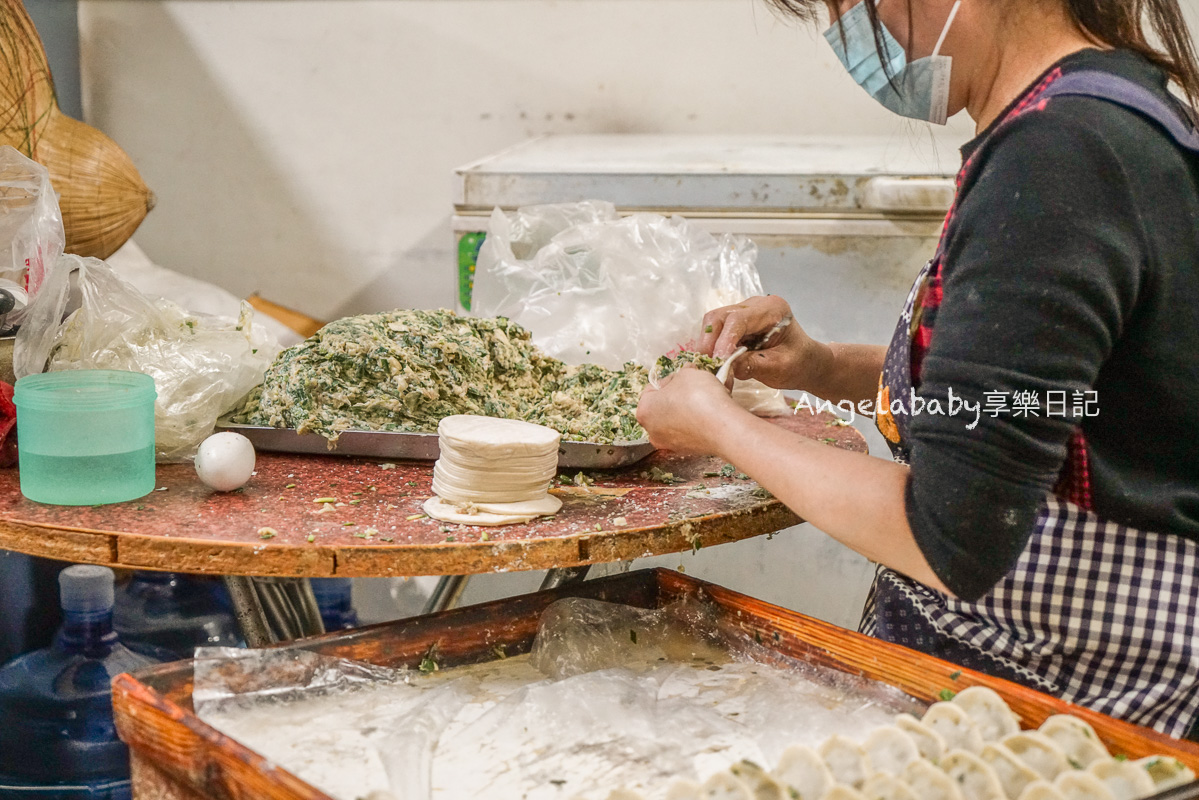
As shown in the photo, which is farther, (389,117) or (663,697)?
(389,117)

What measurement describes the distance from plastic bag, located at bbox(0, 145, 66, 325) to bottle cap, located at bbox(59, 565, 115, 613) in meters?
0.58

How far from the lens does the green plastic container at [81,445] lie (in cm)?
135

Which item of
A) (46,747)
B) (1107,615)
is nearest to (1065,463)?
(1107,615)

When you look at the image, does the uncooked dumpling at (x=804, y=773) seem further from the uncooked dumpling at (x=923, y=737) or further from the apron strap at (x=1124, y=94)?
the apron strap at (x=1124, y=94)

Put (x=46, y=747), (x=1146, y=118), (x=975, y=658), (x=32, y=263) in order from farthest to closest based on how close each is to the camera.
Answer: (x=46, y=747) < (x=32, y=263) < (x=975, y=658) < (x=1146, y=118)

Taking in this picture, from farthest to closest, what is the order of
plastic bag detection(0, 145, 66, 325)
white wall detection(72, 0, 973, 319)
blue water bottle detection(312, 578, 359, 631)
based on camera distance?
white wall detection(72, 0, 973, 319)
blue water bottle detection(312, 578, 359, 631)
plastic bag detection(0, 145, 66, 325)

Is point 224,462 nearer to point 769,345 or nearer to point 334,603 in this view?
point 769,345

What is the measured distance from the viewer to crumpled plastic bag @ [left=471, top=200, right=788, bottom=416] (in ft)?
6.66

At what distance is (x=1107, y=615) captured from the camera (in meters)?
1.18

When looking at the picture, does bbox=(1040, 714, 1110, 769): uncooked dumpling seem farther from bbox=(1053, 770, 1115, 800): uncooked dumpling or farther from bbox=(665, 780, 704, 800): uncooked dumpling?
bbox=(665, 780, 704, 800): uncooked dumpling

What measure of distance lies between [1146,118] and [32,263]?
167cm

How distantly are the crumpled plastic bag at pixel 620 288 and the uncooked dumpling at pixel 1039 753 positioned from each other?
104cm

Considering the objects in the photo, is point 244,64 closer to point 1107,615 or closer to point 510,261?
point 510,261

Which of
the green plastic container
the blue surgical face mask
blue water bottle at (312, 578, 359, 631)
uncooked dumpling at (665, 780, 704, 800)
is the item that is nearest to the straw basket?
blue water bottle at (312, 578, 359, 631)
